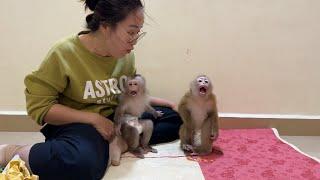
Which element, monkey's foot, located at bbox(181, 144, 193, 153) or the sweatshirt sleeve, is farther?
monkey's foot, located at bbox(181, 144, 193, 153)

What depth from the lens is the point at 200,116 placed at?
1.59 m

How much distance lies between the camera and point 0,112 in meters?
2.00

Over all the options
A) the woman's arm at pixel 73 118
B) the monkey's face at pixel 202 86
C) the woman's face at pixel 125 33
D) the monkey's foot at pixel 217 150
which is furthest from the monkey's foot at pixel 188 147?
the woman's face at pixel 125 33

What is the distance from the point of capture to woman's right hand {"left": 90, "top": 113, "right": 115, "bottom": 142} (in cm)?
147

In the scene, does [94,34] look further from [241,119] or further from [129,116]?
[241,119]

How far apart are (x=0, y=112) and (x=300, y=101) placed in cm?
148

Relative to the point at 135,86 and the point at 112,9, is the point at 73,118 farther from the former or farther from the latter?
the point at 112,9

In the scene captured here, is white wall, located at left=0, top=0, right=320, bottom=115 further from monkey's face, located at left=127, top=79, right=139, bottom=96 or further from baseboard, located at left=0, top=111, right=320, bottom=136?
monkey's face, located at left=127, top=79, right=139, bottom=96

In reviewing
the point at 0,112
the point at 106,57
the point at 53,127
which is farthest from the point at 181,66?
the point at 0,112

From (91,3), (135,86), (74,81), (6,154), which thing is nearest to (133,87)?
(135,86)

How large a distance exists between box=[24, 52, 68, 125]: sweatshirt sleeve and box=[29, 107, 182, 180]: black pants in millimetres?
107

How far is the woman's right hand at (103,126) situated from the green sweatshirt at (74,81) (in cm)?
7

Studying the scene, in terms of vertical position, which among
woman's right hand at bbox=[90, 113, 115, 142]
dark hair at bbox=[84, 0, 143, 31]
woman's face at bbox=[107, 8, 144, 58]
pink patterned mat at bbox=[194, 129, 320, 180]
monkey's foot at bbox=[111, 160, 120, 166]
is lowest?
pink patterned mat at bbox=[194, 129, 320, 180]

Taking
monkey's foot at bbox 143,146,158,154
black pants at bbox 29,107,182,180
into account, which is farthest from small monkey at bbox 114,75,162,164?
black pants at bbox 29,107,182,180
